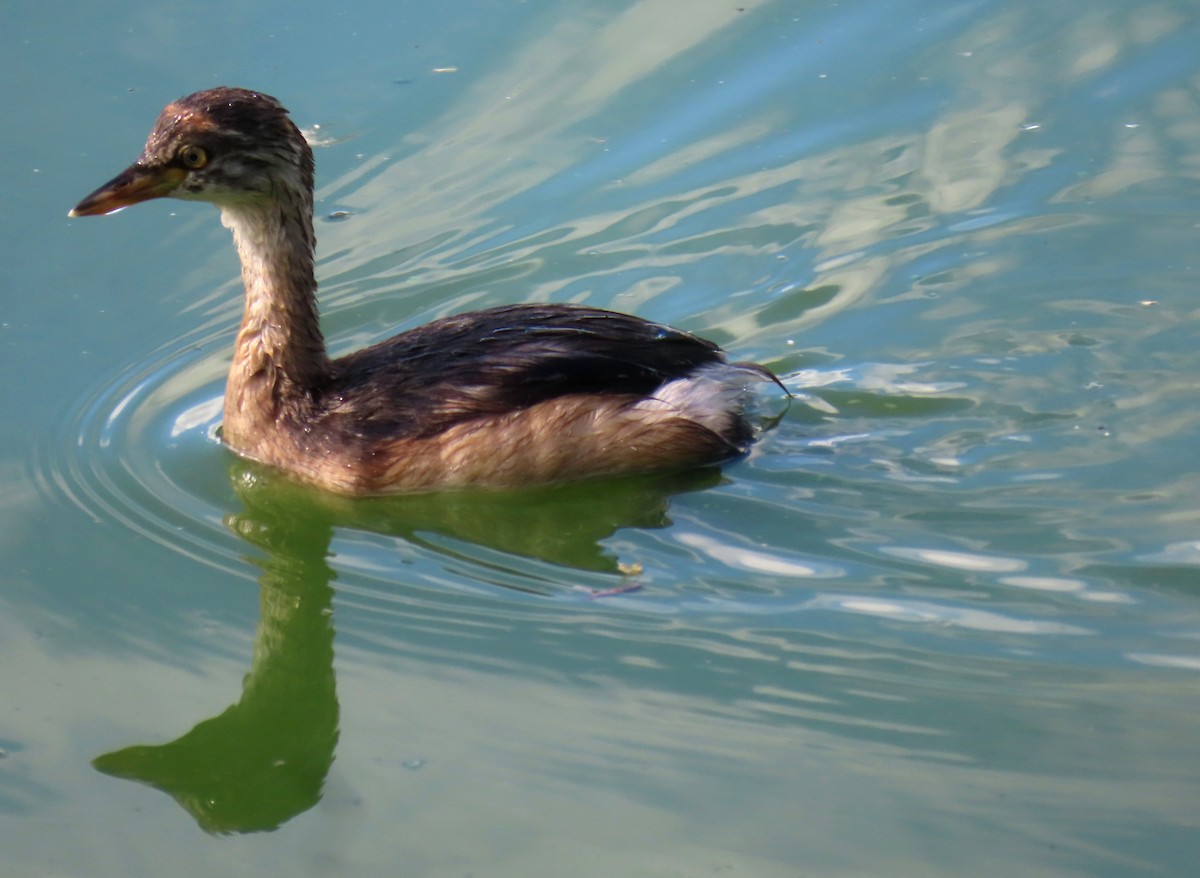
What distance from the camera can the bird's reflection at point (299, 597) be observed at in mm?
4395

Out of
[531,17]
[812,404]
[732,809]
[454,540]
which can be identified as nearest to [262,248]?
[454,540]

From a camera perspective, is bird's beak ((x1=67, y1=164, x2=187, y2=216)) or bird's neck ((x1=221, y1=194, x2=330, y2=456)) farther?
→ bird's neck ((x1=221, y1=194, x2=330, y2=456))

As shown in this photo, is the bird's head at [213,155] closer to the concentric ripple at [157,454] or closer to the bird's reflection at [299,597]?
the concentric ripple at [157,454]

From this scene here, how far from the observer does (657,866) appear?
4.00m

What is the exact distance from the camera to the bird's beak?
5.64 meters

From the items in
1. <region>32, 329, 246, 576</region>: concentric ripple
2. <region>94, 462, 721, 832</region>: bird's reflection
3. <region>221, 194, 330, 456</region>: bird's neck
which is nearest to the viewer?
<region>94, 462, 721, 832</region>: bird's reflection

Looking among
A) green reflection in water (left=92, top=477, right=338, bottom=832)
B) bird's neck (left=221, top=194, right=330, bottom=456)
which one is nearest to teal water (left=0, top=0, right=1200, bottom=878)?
green reflection in water (left=92, top=477, right=338, bottom=832)

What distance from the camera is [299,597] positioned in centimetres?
529

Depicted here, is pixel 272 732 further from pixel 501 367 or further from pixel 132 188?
pixel 132 188

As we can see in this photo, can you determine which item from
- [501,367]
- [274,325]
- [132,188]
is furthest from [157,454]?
[501,367]

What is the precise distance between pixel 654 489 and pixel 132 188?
7.15 ft

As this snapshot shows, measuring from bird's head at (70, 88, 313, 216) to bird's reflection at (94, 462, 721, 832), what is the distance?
3.48 ft

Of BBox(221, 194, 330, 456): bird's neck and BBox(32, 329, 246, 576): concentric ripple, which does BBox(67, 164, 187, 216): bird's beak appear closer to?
BBox(221, 194, 330, 456): bird's neck

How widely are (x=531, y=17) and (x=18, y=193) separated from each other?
3.03m
